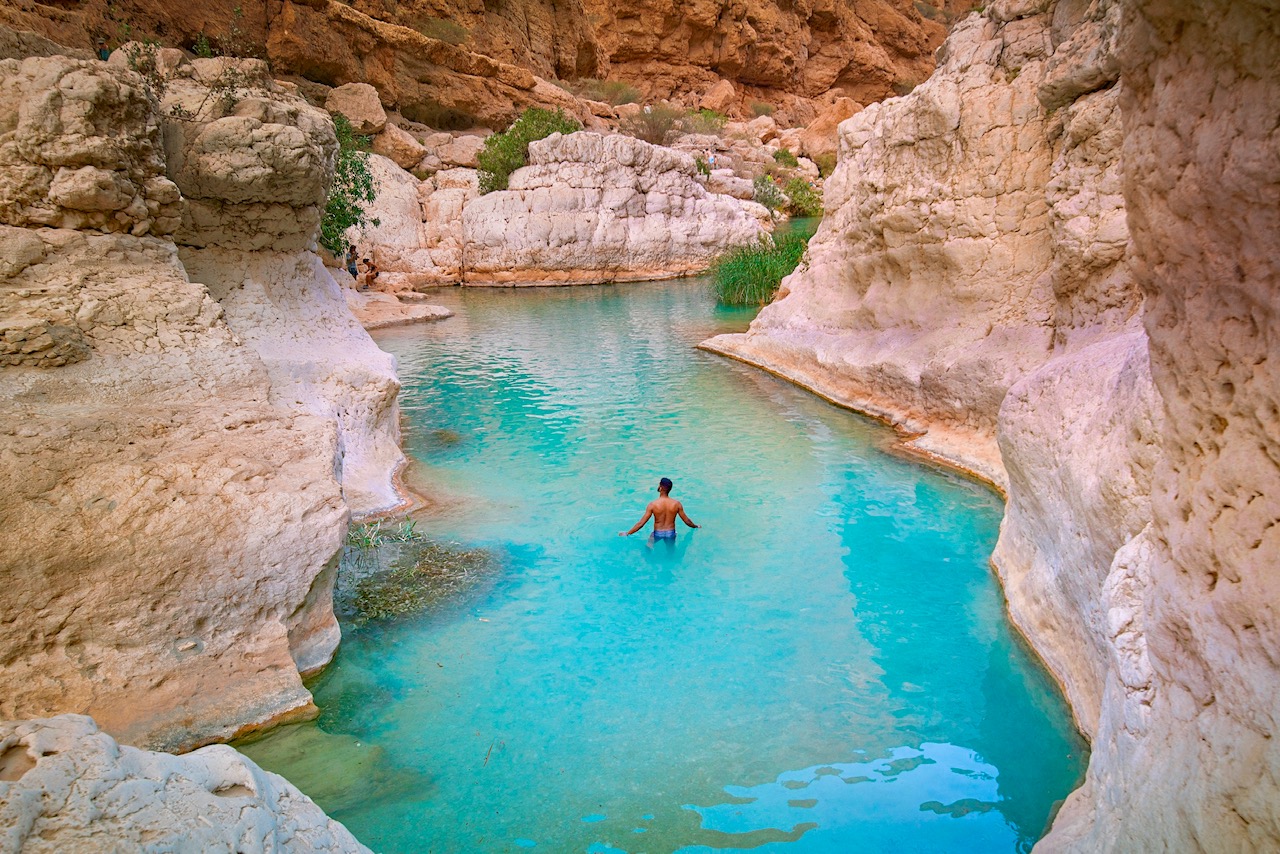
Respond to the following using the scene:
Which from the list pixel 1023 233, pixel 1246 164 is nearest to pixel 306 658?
pixel 1246 164

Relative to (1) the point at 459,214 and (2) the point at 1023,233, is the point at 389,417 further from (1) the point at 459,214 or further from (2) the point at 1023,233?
(1) the point at 459,214

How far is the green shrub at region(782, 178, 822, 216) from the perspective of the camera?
3466 centimetres

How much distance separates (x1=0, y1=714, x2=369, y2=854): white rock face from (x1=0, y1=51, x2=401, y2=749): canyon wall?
2220 mm

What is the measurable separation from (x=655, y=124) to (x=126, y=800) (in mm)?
39680

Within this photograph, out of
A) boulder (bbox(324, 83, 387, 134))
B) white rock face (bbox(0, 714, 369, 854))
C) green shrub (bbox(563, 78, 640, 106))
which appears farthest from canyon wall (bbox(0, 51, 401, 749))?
green shrub (bbox(563, 78, 640, 106))

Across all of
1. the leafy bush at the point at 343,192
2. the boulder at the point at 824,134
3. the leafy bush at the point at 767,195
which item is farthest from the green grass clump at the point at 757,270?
the boulder at the point at 824,134

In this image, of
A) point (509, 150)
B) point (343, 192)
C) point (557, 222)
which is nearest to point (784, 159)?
point (509, 150)

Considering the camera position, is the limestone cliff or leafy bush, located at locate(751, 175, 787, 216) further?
leafy bush, located at locate(751, 175, 787, 216)

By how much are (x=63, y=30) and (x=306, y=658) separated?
76.4 ft

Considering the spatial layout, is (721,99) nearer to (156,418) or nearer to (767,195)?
(767,195)

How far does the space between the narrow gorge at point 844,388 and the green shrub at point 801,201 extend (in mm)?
21107

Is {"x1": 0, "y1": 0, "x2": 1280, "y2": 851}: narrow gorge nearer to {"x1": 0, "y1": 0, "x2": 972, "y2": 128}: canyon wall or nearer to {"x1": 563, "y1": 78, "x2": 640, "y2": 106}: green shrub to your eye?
{"x1": 0, "y1": 0, "x2": 972, "y2": 128}: canyon wall

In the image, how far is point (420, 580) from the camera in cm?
683

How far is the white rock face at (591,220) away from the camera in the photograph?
1097 inches
